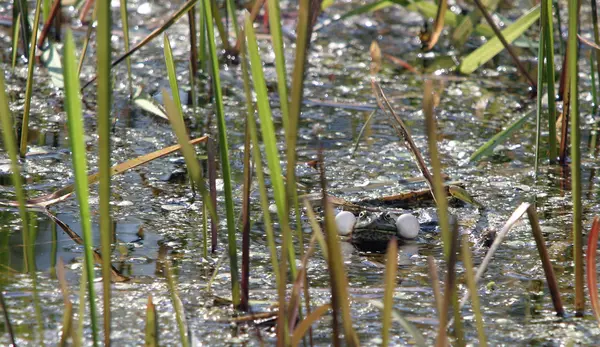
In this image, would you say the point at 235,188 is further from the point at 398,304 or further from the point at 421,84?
A: the point at 421,84

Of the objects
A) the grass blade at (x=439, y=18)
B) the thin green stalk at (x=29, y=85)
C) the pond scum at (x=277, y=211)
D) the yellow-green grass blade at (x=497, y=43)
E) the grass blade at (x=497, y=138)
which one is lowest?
the pond scum at (x=277, y=211)

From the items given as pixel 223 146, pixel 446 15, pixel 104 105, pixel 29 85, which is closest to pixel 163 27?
pixel 29 85

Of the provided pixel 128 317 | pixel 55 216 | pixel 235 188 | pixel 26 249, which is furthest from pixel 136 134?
pixel 128 317

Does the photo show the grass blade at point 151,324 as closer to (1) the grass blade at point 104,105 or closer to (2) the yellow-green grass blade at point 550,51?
(1) the grass blade at point 104,105

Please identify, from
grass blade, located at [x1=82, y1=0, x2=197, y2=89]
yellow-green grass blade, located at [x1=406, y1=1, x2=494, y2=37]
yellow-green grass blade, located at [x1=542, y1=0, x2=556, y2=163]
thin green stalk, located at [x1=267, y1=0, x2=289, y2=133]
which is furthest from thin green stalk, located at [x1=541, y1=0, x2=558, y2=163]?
yellow-green grass blade, located at [x1=406, y1=1, x2=494, y2=37]

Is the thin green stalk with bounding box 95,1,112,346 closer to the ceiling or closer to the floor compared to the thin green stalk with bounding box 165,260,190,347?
closer to the ceiling

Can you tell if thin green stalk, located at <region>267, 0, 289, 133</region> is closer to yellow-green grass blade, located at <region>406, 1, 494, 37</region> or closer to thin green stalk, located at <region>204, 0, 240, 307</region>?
thin green stalk, located at <region>204, 0, 240, 307</region>

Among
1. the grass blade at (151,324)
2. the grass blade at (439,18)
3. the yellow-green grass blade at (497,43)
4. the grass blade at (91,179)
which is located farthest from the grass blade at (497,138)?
the grass blade at (151,324)

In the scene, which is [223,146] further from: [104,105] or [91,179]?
[91,179]
